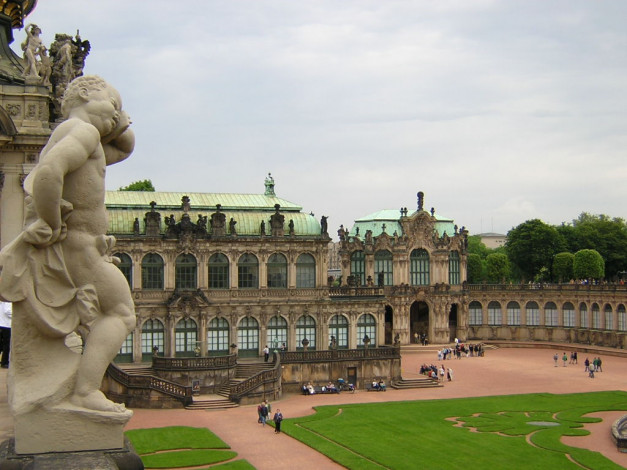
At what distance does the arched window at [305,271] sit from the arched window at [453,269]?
32.2 meters

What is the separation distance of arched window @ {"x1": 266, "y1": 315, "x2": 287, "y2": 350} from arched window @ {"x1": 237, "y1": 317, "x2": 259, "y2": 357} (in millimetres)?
1107

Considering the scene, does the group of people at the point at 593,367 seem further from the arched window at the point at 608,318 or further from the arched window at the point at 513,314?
the arched window at the point at 513,314

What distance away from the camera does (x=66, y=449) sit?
11273 mm

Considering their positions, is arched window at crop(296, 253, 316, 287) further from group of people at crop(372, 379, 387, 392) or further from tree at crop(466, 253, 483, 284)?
tree at crop(466, 253, 483, 284)

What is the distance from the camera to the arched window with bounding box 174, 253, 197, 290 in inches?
2667

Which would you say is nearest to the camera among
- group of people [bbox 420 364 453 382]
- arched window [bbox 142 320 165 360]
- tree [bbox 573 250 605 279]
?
arched window [bbox 142 320 165 360]

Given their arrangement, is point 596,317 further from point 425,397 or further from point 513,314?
point 425,397

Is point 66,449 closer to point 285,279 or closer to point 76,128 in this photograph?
point 76,128

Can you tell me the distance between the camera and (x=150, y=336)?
6662 centimetres

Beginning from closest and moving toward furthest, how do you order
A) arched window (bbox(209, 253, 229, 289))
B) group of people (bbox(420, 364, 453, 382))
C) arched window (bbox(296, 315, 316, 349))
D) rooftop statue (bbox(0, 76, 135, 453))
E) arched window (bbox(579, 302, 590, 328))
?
rooftop statue (bbox(0, 76, 135, 453)) < group of people (bbox(420, 364, 453, 382)) < arched window (bbox(209, 253, 229, 289)) < arched window (bbox(296, 315, 316, 349)) < arched window (bbox(579, 302, 590, 328))

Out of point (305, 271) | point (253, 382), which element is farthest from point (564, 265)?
point (253, 382)

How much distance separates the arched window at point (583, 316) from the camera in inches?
3784

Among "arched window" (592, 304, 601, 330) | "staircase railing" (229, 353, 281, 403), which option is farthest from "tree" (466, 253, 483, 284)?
"staircase railing" (229, 353, 281, 403)

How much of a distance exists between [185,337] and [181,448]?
87.7 feet
